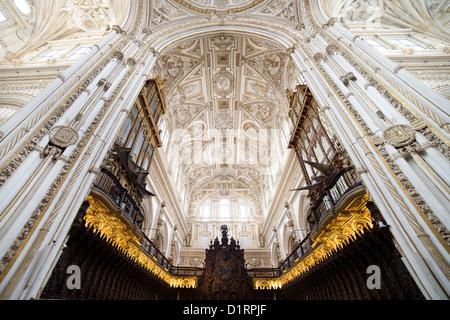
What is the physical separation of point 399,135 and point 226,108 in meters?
13.9

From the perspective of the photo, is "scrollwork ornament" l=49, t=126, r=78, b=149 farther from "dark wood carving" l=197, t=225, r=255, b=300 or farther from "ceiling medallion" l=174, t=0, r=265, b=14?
"ceiling medallion" l=174, t=0, r=265, b=14

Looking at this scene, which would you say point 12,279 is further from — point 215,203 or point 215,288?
point 215,203

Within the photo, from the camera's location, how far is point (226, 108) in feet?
57.2

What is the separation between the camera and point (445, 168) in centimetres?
388

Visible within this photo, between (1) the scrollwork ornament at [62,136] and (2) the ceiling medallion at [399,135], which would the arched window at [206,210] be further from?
(2) the ceiling medallion at [399,135]

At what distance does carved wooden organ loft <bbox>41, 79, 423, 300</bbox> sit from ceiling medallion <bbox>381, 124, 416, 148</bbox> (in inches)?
45.7

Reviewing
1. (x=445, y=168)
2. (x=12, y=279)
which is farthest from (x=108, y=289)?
(x=445, y=168)

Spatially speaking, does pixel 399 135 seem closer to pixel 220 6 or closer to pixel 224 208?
pixel 220 6

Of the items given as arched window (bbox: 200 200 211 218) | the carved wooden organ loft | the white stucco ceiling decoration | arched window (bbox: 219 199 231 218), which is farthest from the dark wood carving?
arched window (bbox: 200 200 211 218)

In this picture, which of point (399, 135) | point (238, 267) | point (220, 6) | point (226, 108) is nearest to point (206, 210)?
point (238, 267)

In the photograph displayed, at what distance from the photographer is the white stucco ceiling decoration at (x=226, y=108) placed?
13.8 metres

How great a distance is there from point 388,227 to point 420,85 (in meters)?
3.77

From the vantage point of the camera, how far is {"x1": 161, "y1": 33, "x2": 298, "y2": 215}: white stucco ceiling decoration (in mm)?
13805

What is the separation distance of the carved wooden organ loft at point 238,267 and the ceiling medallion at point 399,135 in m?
1.16
